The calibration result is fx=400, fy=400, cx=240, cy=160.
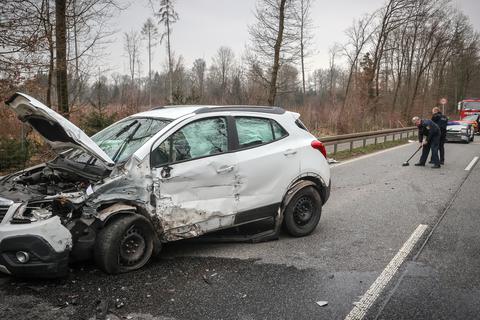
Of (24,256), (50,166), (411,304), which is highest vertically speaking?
(50,166)

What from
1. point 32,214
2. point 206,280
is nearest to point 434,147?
point 206,280

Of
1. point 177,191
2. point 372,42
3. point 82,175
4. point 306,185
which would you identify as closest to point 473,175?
point 306,185

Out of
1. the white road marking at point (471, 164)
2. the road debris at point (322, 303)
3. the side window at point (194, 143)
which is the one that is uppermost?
the side window at point (194, 143)

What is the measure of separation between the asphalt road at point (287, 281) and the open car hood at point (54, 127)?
127cm

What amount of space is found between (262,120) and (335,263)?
1991mm

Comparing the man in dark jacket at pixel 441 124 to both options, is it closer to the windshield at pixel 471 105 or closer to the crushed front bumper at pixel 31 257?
the crushed front bumper at pixel 31 257

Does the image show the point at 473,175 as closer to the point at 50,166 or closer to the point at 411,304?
the point at 411,304

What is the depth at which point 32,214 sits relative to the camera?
358cm

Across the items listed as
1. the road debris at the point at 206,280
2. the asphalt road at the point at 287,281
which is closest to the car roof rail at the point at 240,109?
the asphalt road at the point at 287,281

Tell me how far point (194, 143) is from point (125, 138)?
2.73 ft

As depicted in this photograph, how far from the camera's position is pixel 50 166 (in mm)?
4539

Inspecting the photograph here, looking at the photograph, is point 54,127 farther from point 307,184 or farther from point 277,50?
point 277,50

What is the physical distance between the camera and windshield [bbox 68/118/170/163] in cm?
435

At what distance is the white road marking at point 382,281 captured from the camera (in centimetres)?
341
